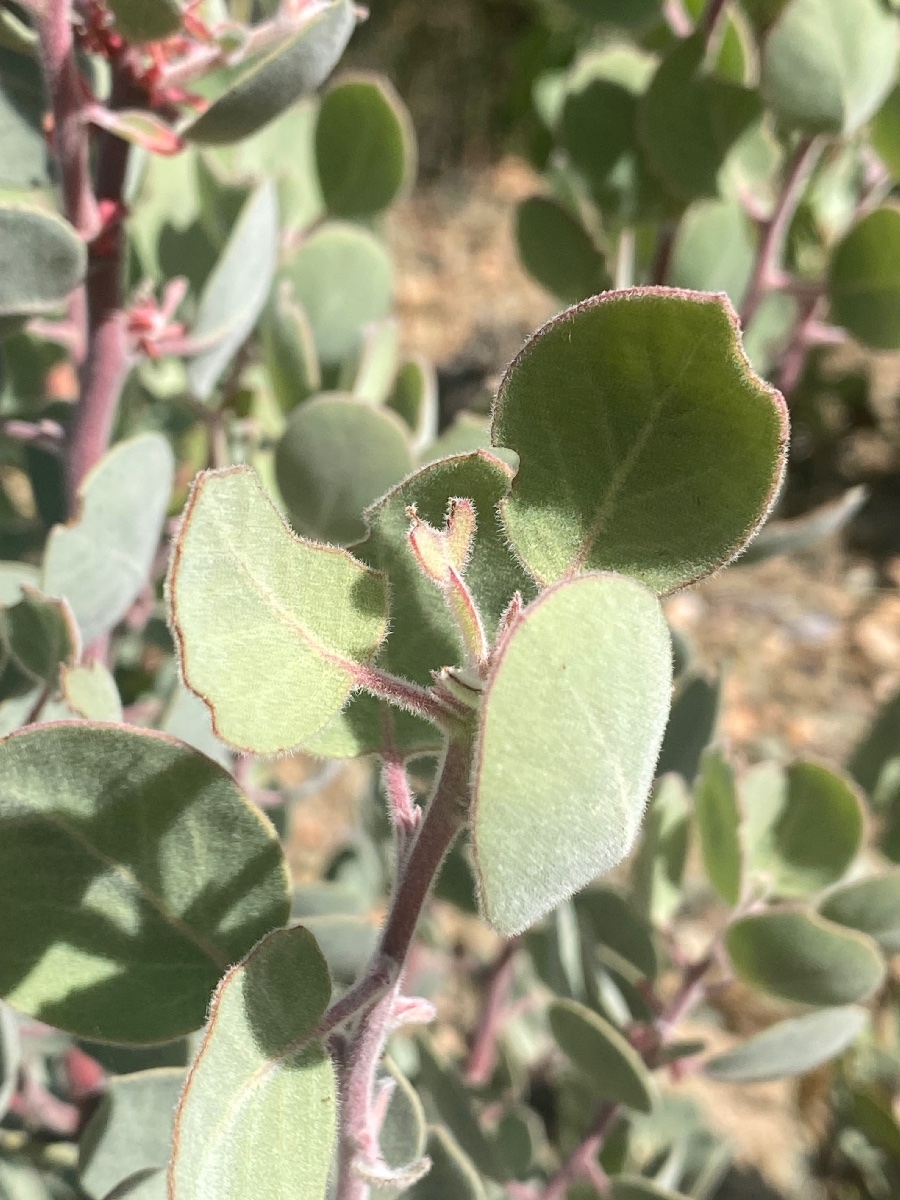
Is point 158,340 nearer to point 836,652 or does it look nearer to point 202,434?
point 202,434

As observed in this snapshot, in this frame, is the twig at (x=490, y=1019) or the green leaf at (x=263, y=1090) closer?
the green leaf at (x=263, y=1090)

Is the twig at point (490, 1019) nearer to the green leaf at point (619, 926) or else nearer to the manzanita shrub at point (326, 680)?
the manzanita shrub at point (326, 680)

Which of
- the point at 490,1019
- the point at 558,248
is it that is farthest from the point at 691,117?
the point at 490,1019

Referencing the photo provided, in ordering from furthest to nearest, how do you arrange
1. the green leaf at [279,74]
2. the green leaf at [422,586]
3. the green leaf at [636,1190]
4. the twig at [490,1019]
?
1. the twig at [490,1019]
2. the green leaf at [636,1190]
3. the green leaf at [279,74]
4. the green leaf at [422,586]

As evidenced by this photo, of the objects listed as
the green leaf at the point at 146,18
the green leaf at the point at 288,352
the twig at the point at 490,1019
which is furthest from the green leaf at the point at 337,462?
the twig at the point at 490,1019

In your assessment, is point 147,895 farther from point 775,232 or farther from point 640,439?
point 775,232

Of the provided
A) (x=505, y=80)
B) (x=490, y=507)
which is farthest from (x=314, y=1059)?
(x=505, y=80)
